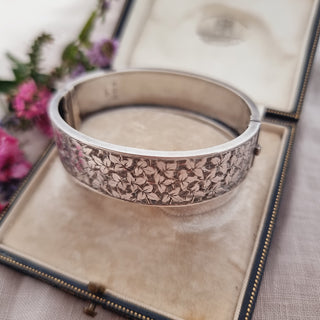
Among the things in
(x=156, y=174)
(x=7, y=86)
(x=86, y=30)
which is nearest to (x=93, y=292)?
(x=156, y=174)

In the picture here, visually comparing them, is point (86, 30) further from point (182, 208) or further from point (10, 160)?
point (182, 208)

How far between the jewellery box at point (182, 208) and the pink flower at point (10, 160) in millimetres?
32

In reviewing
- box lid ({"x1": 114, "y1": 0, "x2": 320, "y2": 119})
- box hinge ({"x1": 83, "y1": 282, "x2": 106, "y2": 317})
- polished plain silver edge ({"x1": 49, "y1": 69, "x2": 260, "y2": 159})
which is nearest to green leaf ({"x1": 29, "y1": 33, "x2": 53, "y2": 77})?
polished plain silver edge ({"x1": 49, "y1": 69, "x2": 260, "y2": 159})

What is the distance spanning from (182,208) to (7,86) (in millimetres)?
467

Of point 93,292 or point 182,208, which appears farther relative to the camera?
point 182,208

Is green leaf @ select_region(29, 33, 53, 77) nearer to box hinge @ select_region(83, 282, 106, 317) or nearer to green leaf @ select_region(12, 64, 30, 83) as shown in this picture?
green leaf @ select_region(12, 64, 30, 83)

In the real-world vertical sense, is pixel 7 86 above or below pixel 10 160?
above

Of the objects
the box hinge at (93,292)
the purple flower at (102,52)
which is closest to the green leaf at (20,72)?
the purple flower at (102,52)

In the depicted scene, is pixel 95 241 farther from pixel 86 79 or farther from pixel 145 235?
pixel 86 79

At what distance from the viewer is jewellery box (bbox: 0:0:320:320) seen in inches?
21.5

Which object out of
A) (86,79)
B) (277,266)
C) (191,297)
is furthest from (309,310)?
(86,79)

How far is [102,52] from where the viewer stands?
0.93m

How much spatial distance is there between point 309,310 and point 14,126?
2.43 ft

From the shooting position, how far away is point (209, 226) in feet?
2.09
